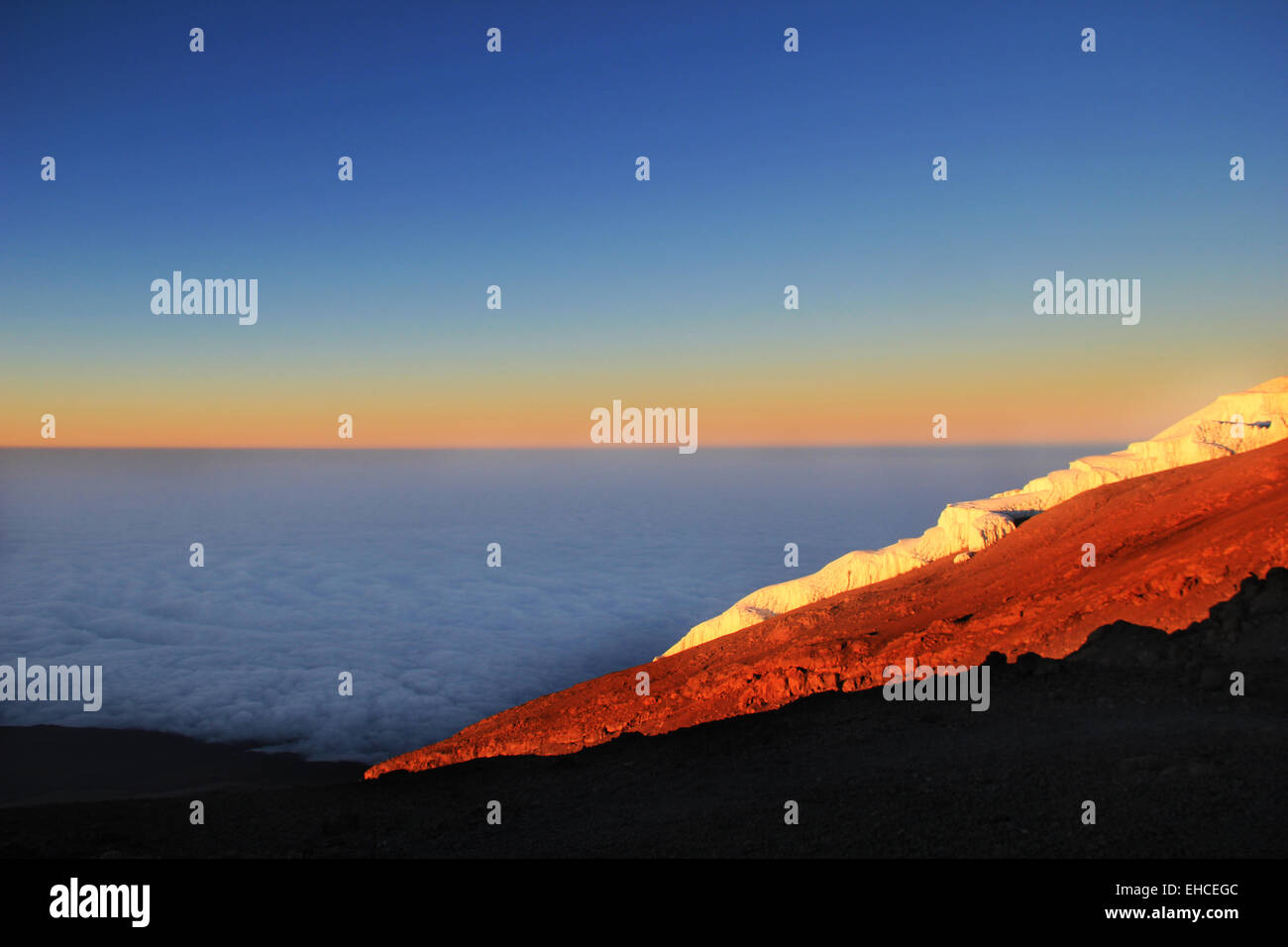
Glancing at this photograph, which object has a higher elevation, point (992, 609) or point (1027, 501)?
point (1027, 501)

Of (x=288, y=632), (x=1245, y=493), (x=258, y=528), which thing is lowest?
(x=288, y=632)

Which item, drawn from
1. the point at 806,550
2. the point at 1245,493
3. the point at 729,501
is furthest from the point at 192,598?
the point at 729,501

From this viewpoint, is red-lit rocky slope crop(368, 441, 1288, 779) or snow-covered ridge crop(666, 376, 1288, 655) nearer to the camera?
red-lit rocky slope crop(368, 441, 1288, 779)

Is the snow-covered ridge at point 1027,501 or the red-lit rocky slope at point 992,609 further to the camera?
the snow-covered ridge at point 1027,501
